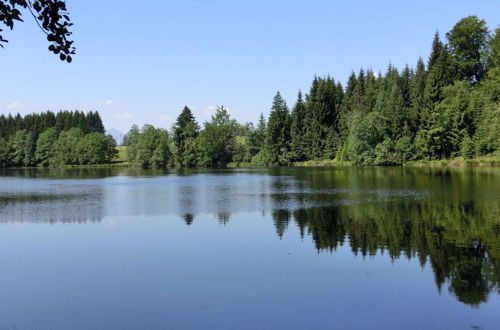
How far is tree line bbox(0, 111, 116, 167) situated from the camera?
15588 cm

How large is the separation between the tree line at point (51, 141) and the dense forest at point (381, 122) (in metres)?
18.6

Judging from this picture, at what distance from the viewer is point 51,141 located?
166 m

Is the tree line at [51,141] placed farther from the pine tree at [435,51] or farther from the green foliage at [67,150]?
the pine tree at [435,51]

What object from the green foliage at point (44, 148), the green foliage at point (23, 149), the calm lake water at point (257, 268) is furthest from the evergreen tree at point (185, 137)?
the calm lake water at point (257, 268)

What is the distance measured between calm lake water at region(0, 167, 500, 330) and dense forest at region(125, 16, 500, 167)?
4640 centimetres

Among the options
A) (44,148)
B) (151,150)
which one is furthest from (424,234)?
(44,148)

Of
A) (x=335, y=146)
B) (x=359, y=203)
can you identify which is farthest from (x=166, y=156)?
(x=359, y=203)

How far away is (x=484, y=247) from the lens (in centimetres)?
1734

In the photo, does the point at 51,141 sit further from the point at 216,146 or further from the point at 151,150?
the point at 216,146

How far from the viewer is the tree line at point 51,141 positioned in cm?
15588

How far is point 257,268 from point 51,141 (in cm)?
16723

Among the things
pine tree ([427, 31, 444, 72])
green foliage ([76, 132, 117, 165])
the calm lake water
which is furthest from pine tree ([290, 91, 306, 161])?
the calm lake water

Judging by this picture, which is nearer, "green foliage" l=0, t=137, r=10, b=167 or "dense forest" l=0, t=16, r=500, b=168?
"dense forest" l=0, t=16, r=500, b=168

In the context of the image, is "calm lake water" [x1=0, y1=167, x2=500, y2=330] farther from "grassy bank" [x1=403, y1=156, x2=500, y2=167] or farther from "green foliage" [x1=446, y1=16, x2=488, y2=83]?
"green foliage" [x1=446, y1=16, x2=488, y2=83]
